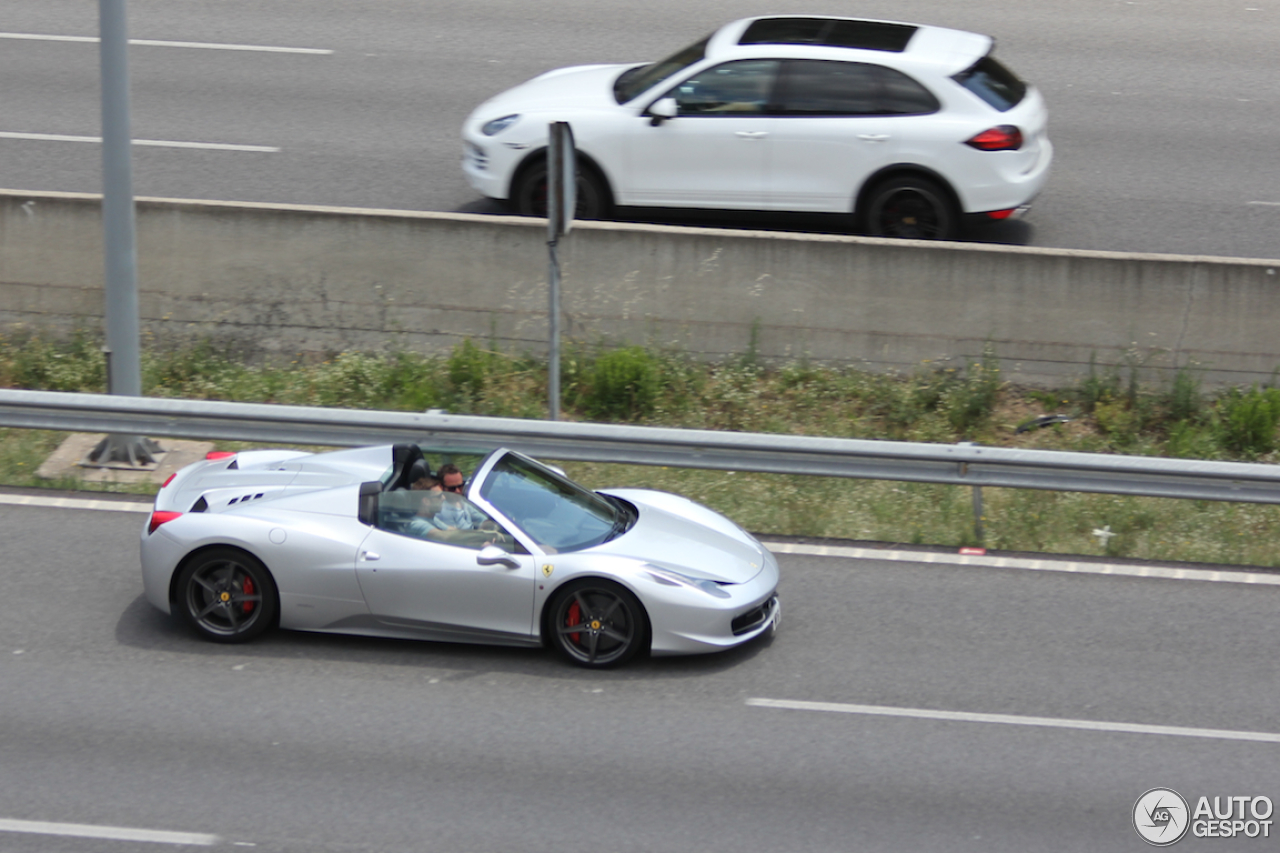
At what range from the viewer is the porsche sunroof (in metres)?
12.7

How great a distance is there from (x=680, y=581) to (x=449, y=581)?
1305 mm

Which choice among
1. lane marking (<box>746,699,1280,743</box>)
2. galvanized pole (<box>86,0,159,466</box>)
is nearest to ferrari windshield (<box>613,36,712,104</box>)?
galvanized pole (<box>86,0,159,466</box>)

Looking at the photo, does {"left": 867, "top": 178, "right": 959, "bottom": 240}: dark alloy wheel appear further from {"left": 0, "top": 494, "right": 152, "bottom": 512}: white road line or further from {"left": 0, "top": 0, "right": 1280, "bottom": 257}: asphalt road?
{"left": 0, "top": 494, "right": 152, "bottom": 512}: white road line

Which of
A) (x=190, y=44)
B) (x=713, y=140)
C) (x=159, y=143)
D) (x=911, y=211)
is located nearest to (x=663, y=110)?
(x=713, y=140)

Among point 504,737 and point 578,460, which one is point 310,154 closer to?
point 578,460

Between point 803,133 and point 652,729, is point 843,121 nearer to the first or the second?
point 803,133

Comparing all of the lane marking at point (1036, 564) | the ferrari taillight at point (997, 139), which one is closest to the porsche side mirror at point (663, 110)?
the ferrari taillight at point (997, 139)

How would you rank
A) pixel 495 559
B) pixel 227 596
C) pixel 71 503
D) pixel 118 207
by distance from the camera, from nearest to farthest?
pixel 495 559 → pixel 227 596 → pixel 71 503 → pixel 118 207

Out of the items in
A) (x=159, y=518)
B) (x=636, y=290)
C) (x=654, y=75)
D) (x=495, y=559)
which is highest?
(x=654, y=75)

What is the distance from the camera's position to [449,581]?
8.10 m

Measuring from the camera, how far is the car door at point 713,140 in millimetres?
12492

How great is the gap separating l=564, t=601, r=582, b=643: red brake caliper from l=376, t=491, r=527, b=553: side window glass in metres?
0.43

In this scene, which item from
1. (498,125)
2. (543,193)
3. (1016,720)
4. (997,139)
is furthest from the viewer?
(543,193)

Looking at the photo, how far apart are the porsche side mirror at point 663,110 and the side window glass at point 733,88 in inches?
3.1
